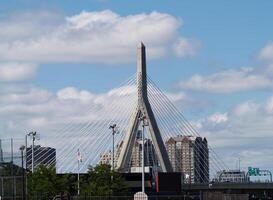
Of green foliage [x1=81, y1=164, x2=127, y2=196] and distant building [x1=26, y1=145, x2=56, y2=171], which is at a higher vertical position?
distant building [x1=26, y1=145, x2=56, y2=171]

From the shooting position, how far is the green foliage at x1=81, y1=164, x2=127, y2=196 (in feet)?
355

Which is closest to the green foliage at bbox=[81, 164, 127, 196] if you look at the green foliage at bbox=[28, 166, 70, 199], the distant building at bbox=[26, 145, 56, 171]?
the green foliage at bbox=[28, 166, 70, 199]

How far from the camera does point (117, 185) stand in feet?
365

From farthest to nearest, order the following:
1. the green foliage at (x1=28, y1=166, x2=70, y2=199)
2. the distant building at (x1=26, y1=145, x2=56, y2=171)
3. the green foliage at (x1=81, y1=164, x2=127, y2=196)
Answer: the distant building at (x1=26, y1=145, x2=56, y2=171)
the green foliage at (x1=81, y1=164, x2=127, y2=196)
the green foliage at (x1=28, y1=166, x2=70, y2=199)

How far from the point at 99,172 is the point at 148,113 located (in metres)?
26.8

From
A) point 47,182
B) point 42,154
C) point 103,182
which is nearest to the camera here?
point 47,182

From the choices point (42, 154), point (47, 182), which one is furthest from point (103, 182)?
point (42, 154)

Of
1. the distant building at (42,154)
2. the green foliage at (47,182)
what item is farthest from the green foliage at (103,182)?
the distant building at (42,154)

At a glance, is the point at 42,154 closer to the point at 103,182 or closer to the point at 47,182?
the point at 103,182

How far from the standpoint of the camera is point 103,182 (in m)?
112

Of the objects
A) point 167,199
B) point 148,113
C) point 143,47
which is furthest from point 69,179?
point 143,47

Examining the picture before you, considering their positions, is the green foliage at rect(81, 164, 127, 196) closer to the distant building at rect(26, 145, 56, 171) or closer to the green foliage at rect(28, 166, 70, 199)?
the green foliage at rect(28, 166, 70, 199)

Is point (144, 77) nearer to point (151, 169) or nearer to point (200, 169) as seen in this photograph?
point (151, 169)

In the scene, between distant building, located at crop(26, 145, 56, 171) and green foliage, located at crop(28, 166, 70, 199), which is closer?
green foliage, located at crop(28, 166, 70, 199)
